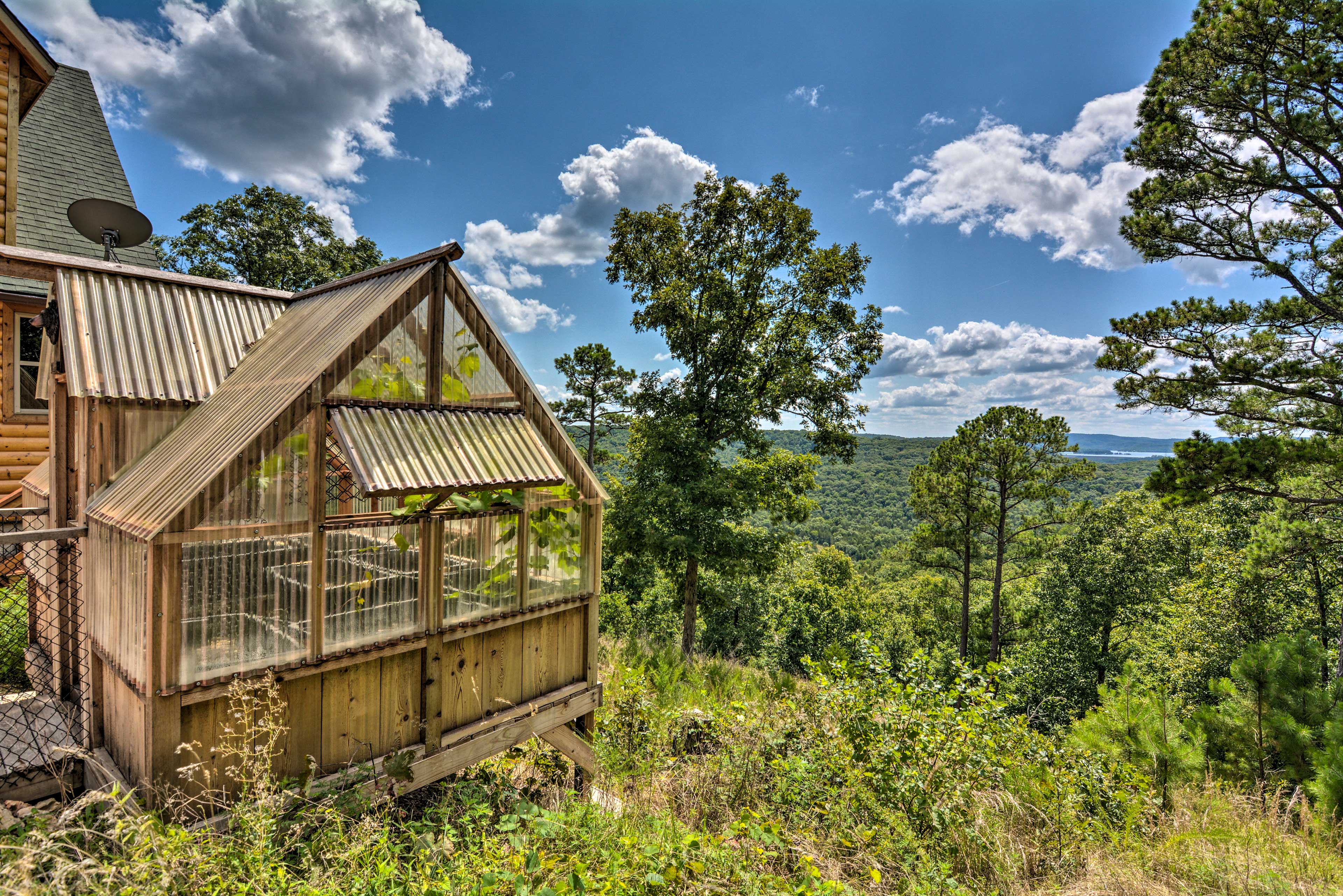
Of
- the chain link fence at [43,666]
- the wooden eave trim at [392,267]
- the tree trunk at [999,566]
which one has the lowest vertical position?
the tree trunk at [999,566]

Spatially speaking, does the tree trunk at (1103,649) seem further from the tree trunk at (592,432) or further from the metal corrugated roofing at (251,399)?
the metal corrugated roofing at (251,399)

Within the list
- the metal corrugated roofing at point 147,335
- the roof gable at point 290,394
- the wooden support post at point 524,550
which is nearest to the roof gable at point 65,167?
the metal corrugated roofing at point 147,335

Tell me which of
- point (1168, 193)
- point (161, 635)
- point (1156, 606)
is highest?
point (1168, 193)

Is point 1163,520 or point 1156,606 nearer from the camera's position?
point 1156,606

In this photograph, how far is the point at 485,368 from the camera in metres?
4.98

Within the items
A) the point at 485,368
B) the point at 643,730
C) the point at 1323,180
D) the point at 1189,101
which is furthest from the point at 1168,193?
the point at 643,730

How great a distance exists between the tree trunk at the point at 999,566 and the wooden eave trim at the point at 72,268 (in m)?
22.8

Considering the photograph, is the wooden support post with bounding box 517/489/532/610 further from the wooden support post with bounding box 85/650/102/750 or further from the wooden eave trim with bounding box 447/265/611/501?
the wooden support post with bounding box 85/650/102/750

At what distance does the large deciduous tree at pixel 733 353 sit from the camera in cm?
1261

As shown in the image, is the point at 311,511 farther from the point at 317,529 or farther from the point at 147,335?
the point at 147,335

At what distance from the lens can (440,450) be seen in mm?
4250

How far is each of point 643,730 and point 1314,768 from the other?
24.7 ft

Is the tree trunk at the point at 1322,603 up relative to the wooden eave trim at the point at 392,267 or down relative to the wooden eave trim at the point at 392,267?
down

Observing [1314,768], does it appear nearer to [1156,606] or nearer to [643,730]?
[643,730]
